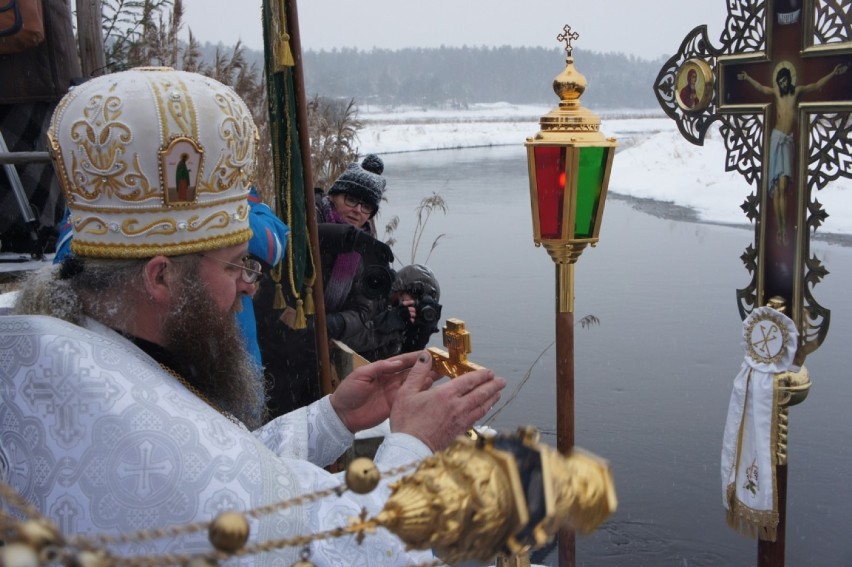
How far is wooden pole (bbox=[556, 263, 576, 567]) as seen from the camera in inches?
99.0

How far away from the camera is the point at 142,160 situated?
1.43m

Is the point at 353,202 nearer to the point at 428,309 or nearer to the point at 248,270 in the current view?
the point at 428,309

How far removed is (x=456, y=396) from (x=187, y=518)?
46 centimetres

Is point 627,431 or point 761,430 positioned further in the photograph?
point 627,431

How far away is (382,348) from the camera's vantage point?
3967mm

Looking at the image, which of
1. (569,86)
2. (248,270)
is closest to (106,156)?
(248,270)

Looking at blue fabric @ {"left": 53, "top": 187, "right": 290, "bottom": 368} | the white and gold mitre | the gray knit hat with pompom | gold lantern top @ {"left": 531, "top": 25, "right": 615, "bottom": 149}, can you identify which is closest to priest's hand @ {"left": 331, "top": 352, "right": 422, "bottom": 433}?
the white and gold mitre

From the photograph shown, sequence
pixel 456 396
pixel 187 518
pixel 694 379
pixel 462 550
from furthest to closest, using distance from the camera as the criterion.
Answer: pixel 694 379 → pixel 456 396 → pixel 187 518 → pixel 462 550

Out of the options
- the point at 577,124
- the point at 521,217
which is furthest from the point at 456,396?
the point at 521,217

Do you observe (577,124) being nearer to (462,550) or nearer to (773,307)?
(773,307)

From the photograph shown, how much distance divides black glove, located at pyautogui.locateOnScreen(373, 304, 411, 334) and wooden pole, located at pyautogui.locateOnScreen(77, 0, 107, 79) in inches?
90.1

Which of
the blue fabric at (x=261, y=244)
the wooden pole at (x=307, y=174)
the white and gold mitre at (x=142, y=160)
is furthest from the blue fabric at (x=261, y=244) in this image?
the white and gold mitre at (x=142, y=160)

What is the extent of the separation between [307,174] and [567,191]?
774 millimetres

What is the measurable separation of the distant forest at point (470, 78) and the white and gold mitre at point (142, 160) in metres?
72.1
